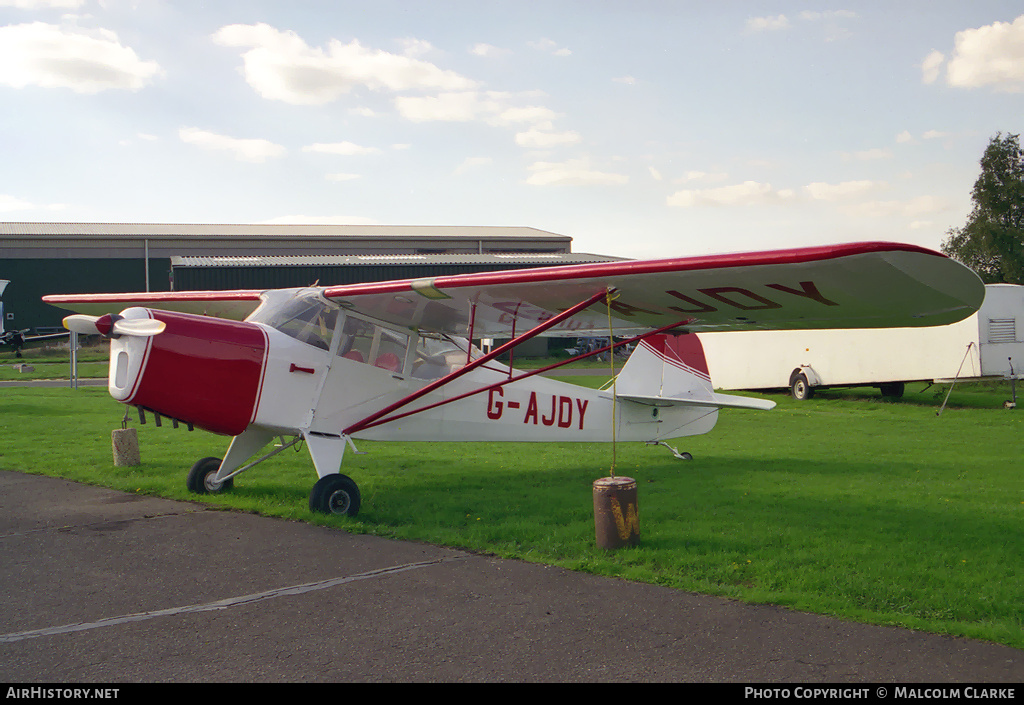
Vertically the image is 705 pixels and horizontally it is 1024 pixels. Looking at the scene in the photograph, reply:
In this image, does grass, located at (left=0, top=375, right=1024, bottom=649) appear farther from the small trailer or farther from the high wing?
the small trailer

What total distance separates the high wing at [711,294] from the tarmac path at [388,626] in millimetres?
2317

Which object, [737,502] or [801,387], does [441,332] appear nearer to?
[737,502]

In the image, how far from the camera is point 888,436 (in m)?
13.5

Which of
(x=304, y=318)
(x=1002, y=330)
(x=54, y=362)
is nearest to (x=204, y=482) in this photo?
(x=304, y=318)

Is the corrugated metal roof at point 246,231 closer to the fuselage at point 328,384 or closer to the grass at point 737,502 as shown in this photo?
the grass at point 737,502

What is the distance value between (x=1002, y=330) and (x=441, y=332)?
1565cm

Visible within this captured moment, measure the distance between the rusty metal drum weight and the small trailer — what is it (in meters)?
13.0

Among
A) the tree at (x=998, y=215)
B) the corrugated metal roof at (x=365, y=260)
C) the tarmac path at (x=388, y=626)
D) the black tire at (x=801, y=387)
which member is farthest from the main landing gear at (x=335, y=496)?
the tree at (x=998, y=215)

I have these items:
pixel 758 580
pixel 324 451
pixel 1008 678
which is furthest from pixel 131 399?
pixel 1008 678

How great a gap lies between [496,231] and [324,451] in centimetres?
4114

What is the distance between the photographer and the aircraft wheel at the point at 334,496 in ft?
23.8

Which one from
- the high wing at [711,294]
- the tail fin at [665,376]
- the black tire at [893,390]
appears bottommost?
the black tire at [893,390]

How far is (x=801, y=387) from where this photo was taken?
2164cm

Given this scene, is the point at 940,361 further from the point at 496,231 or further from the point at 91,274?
the point at 91,274
